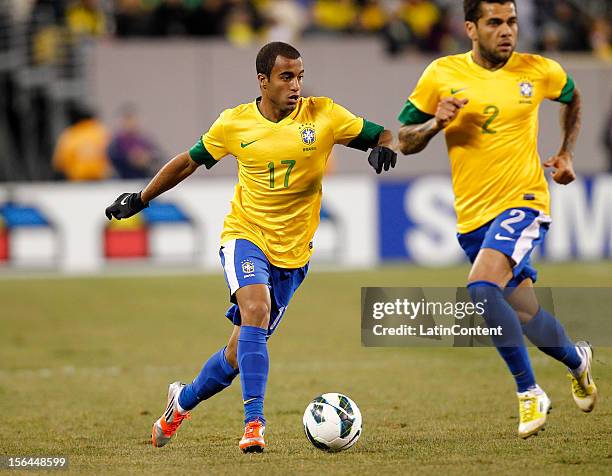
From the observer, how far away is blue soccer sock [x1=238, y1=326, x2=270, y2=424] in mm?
6266

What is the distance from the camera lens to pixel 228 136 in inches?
267

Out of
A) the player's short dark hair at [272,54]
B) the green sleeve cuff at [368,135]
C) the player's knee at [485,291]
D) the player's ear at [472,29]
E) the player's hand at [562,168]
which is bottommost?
the player's knee at [485,291]

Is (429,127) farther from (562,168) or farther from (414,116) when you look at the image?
(562,168)

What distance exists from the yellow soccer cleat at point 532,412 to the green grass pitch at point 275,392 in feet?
0.40

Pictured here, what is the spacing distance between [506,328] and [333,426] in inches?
Answer: 42.0

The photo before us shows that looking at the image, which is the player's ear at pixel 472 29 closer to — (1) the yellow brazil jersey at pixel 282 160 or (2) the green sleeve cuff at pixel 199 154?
(1) the yellow brazil jersey at pixel 282 160

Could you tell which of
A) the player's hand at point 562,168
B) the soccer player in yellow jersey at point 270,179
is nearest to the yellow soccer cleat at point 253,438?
the soccer player in yellow jersey at point 270,179

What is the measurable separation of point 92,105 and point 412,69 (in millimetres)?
5672

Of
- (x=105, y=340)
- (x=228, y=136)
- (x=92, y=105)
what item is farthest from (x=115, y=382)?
(x=92, y=105)

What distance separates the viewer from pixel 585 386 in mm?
6992

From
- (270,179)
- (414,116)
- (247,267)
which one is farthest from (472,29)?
(247,267)

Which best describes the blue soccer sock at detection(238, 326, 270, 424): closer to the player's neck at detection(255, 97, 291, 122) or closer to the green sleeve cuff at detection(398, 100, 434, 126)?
the player's neck at detection(255, 97, 291, 122)

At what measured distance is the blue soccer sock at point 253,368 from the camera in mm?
6266

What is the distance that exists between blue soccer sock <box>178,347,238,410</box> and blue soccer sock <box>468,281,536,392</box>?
142 cm
